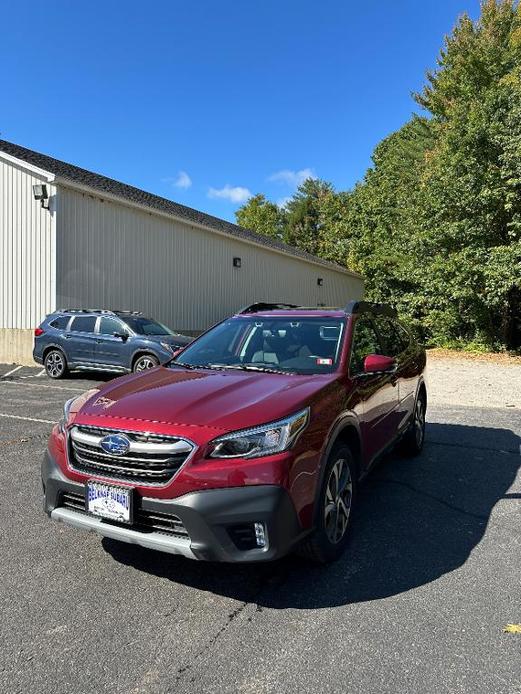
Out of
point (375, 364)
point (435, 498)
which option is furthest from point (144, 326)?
point (375, 364)

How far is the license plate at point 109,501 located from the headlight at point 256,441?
0.53m

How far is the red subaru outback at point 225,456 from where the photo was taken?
9.11ft

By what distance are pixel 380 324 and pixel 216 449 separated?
112 inches

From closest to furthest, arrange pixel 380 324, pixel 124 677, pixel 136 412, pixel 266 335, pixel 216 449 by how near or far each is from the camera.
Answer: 1. pixel 124 677
2. pixel 216 449
3. pixel 136 412
4. pixel 266 335
5. pixel 380 324

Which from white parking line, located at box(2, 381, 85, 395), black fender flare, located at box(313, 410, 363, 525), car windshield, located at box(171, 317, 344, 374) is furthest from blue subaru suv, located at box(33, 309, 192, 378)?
black fender flare, located at box(313, 410, 363, 525)

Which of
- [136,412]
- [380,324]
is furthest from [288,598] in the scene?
[380,324]

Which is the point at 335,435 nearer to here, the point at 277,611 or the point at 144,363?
the point at 277,611

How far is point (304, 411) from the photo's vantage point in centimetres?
312

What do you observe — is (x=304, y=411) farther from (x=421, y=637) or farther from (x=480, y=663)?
(x=480, y=663)

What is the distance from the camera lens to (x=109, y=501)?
9.65 ft

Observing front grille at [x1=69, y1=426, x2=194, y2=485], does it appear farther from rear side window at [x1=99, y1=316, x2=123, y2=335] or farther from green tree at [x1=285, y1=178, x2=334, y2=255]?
green tree at [x1=285, y1=178, x2=334, y2=255]

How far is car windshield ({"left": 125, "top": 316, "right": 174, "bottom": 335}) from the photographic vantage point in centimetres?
1273

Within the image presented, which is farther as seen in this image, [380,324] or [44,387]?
[44,387]

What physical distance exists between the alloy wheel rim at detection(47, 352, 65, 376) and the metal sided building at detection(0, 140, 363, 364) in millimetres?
2680
